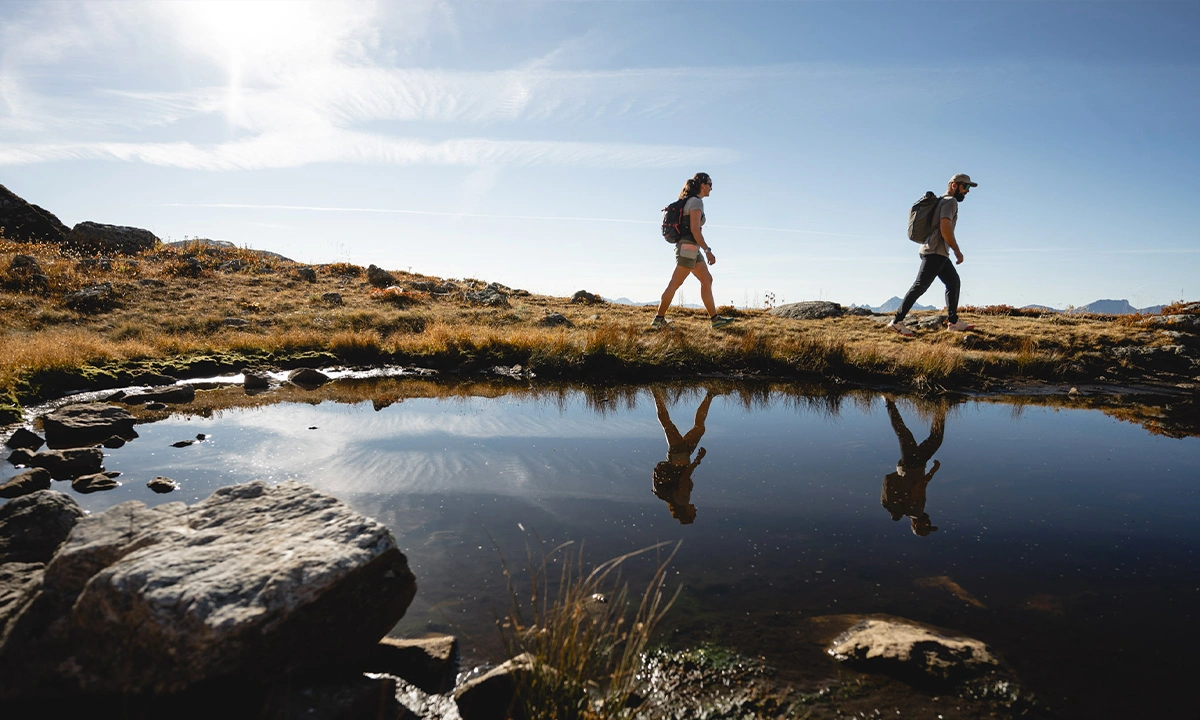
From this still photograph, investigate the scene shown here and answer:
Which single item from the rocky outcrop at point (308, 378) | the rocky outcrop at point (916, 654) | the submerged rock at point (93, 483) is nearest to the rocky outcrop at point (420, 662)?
the rocky outcrop at point (916, 654)

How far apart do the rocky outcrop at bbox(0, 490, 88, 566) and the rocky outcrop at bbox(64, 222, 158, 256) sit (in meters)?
26.1

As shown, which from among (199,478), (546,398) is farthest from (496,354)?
(199,478)

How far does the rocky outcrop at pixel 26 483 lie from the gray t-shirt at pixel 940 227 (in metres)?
14.6

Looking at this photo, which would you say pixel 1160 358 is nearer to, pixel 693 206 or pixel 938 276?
pixel 938 276

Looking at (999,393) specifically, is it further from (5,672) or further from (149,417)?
(149,417)

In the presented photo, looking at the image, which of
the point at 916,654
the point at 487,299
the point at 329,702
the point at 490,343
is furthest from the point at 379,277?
the point at 916,654

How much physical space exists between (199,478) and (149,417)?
3.25 metres

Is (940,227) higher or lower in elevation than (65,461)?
higher

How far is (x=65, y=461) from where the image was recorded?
5727 millimetres

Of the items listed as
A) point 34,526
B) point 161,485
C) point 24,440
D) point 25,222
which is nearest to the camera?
point 34,526

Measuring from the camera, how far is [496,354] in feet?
41.4

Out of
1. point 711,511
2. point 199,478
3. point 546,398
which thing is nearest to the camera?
point 711,511

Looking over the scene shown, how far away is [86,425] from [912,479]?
882cm

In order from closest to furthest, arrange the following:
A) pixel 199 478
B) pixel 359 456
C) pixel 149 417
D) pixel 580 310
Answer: pixel 199 478 → pixel 359 456 → pixel 149 417 → pixel 580 310
